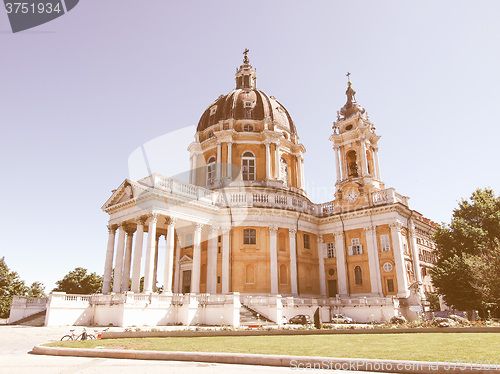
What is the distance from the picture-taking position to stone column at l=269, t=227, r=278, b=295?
33.6 metres

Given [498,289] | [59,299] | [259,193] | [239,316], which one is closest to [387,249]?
[498,289]

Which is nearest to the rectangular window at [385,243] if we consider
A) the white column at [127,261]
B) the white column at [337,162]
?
the white column at [337,162]

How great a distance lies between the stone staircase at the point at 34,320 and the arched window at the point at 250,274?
16559mm

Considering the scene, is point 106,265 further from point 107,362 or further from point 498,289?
point 498,289

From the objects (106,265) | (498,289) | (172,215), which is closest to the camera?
(498,289)

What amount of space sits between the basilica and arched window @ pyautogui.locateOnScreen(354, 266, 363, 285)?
0.12 metres

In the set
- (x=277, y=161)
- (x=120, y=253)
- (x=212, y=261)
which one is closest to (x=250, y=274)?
(x=212, y=261)

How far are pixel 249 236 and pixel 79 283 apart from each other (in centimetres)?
3524

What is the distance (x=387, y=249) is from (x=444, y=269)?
5049mm

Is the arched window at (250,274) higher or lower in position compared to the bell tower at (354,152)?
lower

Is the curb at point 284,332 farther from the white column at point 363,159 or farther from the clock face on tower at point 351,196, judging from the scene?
the white column at point 363,159

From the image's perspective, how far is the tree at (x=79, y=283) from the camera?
5592 cm

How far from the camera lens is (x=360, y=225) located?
119ft

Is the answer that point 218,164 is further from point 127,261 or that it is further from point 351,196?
point 351,196
